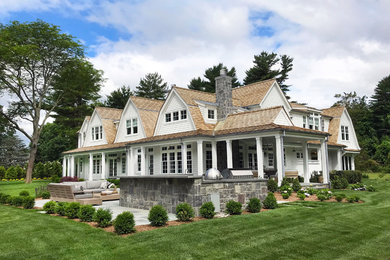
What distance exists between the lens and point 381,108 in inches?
2013

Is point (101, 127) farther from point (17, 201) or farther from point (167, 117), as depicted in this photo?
point (17, 201)

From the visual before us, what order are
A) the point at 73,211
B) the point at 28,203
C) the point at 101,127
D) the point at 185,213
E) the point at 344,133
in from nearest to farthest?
the point at 185,213 < the point at 73,211 < the point at 28,203 < the point at 344,133 < the point at 101,127

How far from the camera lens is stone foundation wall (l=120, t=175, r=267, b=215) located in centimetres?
1050

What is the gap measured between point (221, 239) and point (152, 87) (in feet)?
177

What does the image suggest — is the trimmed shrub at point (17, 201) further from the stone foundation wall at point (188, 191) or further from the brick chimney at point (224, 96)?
the brick chimney at point (224, 96)

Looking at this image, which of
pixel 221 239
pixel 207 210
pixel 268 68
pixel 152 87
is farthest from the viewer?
pixel 152 87

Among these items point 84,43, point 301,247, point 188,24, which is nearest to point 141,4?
point 188,24

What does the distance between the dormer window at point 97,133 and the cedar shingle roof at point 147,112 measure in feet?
21.6

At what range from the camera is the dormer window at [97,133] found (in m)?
33.6

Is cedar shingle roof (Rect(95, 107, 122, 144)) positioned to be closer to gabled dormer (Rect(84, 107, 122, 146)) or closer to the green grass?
gabled dormer (Rect(84, 107, 122, 146))

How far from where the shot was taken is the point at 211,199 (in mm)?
10703

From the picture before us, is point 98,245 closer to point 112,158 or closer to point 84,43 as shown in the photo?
point 112,158

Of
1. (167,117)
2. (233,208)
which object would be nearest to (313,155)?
(167,117)

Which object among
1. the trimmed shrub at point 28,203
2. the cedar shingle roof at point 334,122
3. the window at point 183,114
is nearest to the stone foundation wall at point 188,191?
the trimmed shrub at point 28,203
